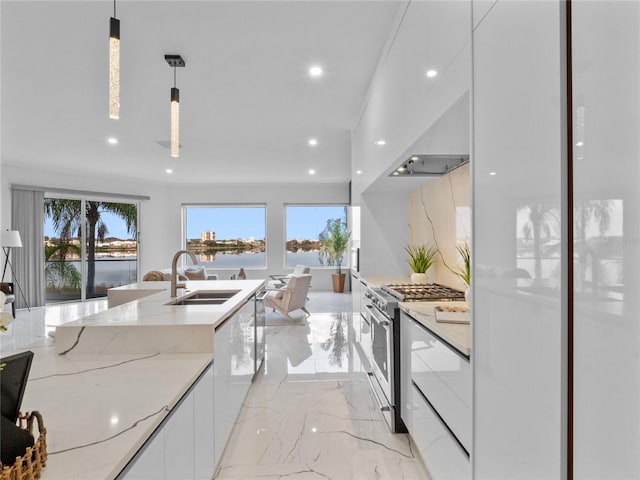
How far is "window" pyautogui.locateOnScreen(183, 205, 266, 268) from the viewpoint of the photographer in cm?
919

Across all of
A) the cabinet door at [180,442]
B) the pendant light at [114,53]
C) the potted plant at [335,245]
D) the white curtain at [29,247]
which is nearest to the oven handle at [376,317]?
the cabinet door at [180,442]

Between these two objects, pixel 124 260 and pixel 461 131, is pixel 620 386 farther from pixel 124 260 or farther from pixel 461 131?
pixel 124 260

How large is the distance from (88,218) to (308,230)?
4.97m

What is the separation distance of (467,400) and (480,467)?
21 centimetres

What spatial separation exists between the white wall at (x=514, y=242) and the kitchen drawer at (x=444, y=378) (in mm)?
102

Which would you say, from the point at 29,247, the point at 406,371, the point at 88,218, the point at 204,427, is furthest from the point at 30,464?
the point at 88,218

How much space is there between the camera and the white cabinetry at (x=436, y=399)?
135 cm

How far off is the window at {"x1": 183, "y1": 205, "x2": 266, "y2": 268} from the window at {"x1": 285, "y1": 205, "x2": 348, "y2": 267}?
76cm

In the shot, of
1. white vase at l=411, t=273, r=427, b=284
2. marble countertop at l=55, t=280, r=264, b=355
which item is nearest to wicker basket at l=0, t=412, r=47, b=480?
marble countertop at l=55, t=280, r=264, b=355

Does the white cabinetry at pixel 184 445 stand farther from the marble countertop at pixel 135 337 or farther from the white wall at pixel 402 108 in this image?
the white wall at pixel 402 108

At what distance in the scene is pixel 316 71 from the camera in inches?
118

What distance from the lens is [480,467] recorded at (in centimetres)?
118

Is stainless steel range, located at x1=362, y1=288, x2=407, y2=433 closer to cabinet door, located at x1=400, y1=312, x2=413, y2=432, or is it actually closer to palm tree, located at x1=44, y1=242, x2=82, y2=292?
cabinet door, located at x1=400, y1=312, x2=413, y2=432

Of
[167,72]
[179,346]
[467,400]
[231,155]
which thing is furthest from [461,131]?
[231,155]
